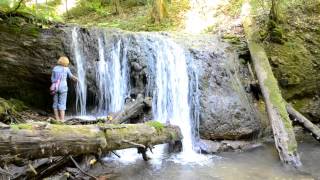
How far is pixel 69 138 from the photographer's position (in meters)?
5.41

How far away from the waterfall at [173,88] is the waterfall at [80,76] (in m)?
1.65

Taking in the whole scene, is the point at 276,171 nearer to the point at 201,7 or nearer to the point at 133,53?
the point at 133,53

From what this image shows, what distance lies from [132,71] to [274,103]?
11.3ft

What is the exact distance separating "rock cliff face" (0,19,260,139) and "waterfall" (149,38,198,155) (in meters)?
0.17

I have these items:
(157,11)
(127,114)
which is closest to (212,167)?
(127,114)

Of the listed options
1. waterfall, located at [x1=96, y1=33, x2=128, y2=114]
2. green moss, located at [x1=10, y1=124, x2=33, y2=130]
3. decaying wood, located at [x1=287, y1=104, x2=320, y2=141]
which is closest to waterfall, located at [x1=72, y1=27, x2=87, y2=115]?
waterfall, located at [x1=96, y1=33, x2=128, y2=114]

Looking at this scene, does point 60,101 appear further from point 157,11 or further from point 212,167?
point 157,11

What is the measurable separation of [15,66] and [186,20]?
715 centimetres

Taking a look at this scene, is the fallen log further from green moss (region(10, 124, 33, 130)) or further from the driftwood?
the driftwood

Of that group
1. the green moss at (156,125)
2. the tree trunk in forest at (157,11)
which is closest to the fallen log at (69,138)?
the green moss at (156,125)

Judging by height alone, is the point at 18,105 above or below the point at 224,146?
above

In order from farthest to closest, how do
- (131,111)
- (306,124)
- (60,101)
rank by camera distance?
(306,124)
(60,101)
(131,111)

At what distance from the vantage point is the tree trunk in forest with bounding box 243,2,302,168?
7.69 metres

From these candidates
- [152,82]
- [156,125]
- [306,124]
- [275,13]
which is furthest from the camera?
[275,13]
